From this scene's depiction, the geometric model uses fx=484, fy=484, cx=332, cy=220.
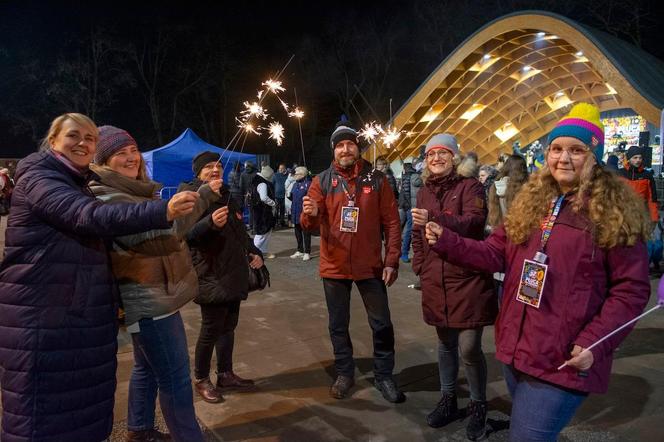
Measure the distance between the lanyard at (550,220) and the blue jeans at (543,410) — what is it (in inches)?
23.7

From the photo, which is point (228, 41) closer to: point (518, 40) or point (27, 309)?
point (518, 40)

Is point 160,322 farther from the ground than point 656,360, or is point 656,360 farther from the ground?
point 160,322

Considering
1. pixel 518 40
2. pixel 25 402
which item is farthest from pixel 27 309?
pixel 518 40

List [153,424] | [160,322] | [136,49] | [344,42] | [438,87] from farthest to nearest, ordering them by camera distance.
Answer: [344,42]
[136,49]
[438,87]
[153,424]
[160,322]

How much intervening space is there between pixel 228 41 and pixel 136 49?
5513mm

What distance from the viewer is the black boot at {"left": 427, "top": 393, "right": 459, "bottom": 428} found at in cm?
342

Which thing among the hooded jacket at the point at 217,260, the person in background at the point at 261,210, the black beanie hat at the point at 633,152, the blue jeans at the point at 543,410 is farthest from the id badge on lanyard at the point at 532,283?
the person in background at the point at 261,210

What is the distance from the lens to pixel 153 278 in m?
2.61

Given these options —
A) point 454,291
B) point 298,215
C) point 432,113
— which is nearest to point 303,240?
point 298,215

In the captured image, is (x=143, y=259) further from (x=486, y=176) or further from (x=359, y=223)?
(x=486, y=176)

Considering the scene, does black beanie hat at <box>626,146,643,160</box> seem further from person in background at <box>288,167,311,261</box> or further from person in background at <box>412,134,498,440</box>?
person in background at <box>288,167,311,261</box>

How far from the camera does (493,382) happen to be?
4113 millimetres

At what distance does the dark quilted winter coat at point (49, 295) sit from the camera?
78.8 inches

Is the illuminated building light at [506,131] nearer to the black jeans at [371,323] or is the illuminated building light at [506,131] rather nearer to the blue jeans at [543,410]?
the black jeans at [371,323]
